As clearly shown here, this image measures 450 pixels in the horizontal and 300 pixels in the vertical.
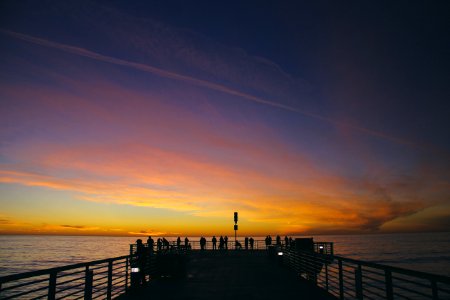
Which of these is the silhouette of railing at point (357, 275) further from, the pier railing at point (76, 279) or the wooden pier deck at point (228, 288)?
the pier railing at point (76, 279)

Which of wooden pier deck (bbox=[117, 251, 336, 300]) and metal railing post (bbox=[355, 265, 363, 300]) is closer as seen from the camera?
metal railing post (bbox=[355, 265, 363, 300])

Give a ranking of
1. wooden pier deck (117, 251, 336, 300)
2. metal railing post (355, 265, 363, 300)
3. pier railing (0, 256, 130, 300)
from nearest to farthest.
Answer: pier railing (0, 256, 130, 300)
metal railing post (355, 265, 363, 300)
wooden pier deck (117, 251, 336, 300)

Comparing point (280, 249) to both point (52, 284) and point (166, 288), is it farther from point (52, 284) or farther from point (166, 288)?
point (52, 284)

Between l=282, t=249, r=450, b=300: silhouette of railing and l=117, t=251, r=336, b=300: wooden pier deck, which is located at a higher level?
l=282, t=249, r=450, b=300: silhouette of railing

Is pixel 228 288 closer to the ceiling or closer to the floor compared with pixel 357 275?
closer to the floor

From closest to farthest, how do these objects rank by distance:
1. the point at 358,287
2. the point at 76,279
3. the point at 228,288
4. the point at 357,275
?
the point at 76,279 < the point at 358,287 < the point at 357,275 < the point at 228,288

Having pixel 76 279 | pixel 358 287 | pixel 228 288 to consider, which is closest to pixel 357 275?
pixel 358 287

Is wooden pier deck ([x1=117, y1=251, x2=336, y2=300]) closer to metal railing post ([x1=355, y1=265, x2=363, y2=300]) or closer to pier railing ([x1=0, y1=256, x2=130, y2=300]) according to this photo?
pier railing ([x1=0, y1=256, x2=130, y2=300])

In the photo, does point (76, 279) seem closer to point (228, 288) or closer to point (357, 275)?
point (228, 288)

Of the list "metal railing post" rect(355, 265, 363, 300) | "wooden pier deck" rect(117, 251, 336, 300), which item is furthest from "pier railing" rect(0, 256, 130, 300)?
"metal railing post" rect(355, 265, 363, 300)

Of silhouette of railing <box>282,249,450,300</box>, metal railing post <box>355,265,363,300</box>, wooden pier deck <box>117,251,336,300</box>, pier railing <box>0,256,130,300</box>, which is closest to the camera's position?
silhouette of railing <box>282,249,450,300</box>

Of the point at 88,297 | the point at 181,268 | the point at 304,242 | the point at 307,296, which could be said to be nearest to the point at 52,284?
the point at 88,297

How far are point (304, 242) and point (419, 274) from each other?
76.3ft

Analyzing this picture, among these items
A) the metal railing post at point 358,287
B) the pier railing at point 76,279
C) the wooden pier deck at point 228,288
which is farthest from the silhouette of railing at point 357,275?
the pier railing at point 76,279
